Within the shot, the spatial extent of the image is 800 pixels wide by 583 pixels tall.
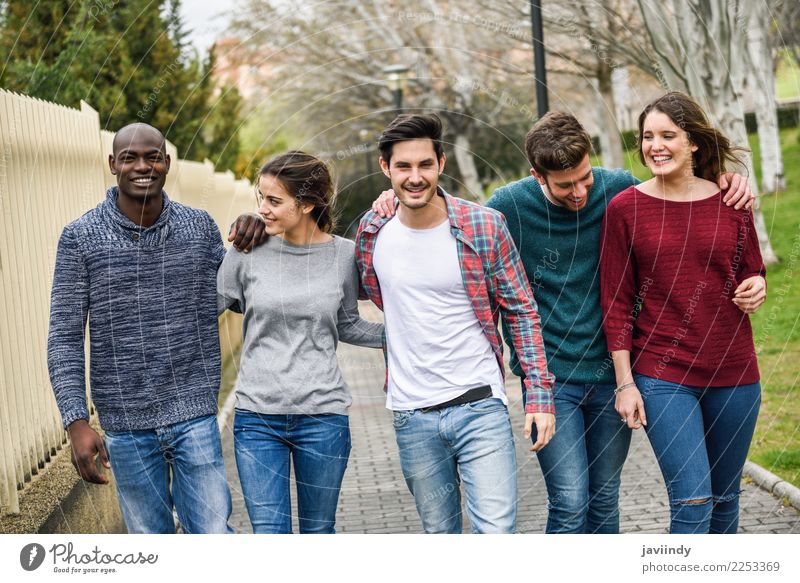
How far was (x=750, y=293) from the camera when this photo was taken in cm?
406

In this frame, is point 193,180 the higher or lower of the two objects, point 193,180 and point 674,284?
the higher

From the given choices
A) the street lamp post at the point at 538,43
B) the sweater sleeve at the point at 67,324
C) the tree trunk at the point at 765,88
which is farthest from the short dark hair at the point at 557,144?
the tree trunk at the point at 765,88

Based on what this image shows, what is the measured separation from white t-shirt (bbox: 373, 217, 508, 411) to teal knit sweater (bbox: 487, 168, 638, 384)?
442mm

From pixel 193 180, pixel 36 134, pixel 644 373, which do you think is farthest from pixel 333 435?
pixel 193 180

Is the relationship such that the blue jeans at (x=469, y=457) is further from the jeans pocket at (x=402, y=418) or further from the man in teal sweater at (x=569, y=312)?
the man in teal sweater at (x=569, y=312)

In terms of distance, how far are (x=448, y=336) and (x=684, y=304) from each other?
36.0 inches

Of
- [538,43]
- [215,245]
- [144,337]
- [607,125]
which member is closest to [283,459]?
[144,337]

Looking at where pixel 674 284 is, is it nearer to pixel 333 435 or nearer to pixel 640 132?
pixel 640 132

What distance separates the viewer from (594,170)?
175 inches

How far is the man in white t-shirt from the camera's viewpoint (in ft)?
13.1

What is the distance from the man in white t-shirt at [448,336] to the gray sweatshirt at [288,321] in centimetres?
20

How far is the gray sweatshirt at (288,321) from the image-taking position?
4.00 m

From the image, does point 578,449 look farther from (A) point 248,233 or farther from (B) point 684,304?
(A) point 248,233

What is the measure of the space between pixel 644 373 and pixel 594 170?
0.87 metres
